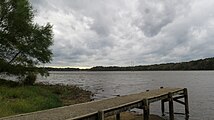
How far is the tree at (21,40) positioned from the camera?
96.4 feet

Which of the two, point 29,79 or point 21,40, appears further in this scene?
point 29,79

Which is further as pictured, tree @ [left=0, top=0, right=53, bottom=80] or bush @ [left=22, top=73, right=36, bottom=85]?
bush @ [left=22, top=73, right=36, bottom=85]

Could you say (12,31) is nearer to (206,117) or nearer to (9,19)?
(9,19)

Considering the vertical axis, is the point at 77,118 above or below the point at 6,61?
below

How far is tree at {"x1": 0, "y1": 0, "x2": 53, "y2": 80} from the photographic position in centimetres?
2939

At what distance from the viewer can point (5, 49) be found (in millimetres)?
30031

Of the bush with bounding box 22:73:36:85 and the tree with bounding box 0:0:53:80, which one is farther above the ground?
the tree with bounding box 0:0:53:80

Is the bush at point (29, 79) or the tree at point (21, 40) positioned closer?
the tree at point (21, 40)

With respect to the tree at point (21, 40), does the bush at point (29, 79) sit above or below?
below

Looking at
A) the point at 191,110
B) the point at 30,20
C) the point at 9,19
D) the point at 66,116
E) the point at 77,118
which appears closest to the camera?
the point at 77,118

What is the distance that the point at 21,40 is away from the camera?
1209 inches

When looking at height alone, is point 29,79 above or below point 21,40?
below

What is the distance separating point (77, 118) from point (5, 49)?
22.5 metres

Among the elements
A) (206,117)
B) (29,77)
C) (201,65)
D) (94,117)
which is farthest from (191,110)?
(201,65)
